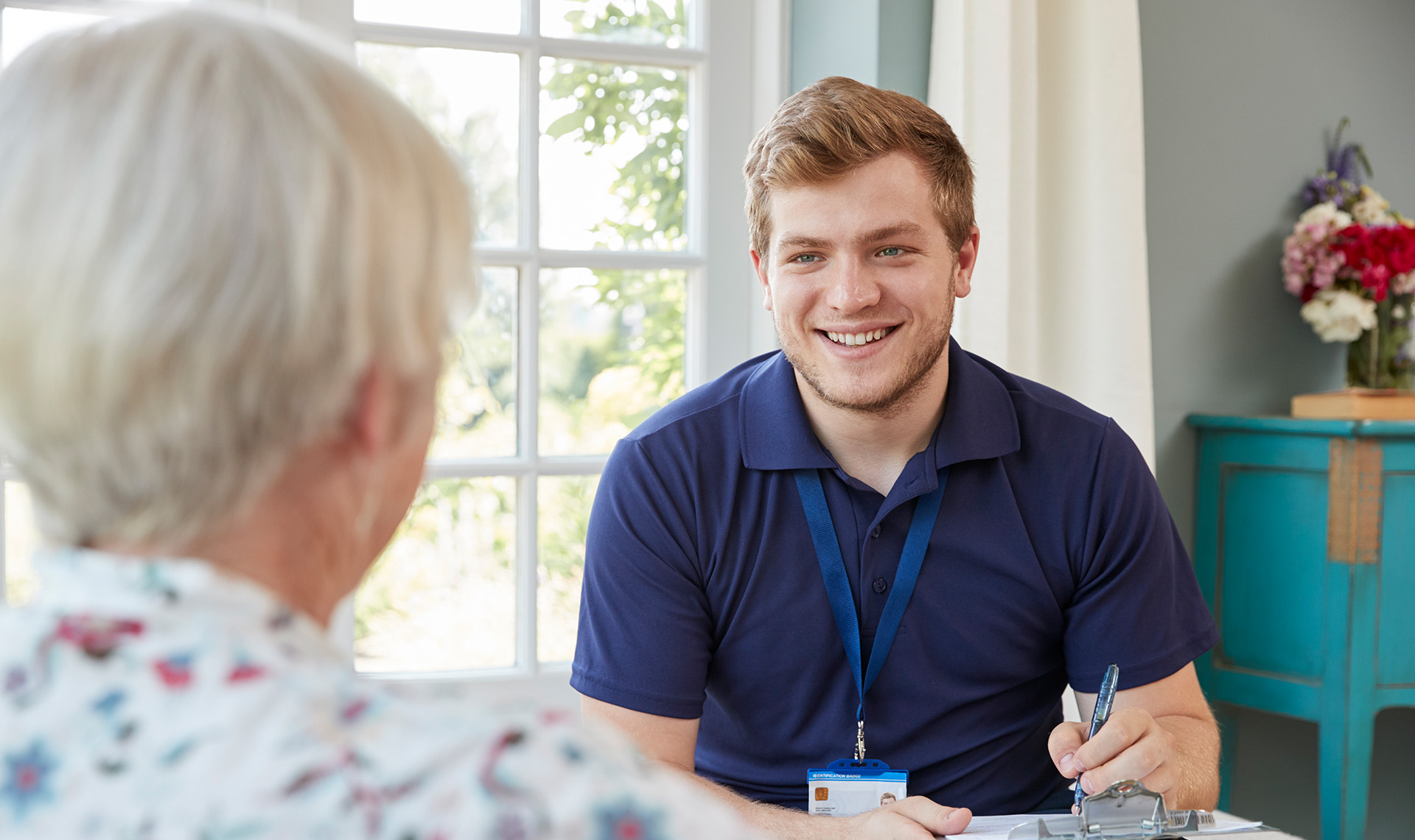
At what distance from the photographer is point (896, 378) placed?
1596 mm

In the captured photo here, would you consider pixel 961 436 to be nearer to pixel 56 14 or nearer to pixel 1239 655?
pixel 1239 655

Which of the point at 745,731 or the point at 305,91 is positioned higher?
the point at 305,91

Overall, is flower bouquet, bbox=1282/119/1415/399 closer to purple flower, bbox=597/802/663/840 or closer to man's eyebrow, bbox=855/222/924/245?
man's eyebrow, bbox=855/222/924/245

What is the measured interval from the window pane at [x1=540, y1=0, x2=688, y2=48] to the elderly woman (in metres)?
1.83

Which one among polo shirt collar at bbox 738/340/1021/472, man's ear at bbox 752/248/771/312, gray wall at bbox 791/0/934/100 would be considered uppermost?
gray wall at bbox 791/0/934/100

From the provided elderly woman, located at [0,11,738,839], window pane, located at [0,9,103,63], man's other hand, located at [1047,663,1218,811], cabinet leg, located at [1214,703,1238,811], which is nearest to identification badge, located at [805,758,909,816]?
man's other hand, located at [1047,663,1218,811]

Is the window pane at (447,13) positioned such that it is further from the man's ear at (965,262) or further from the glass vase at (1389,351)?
the glass vase at (1389,351)

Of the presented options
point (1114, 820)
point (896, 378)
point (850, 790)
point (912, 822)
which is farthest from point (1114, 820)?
point (896, 378)

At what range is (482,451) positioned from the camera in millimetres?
2334

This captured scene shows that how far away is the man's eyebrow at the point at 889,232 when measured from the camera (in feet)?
5.23

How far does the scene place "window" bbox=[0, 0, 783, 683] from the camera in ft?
7.52

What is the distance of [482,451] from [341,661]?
5.71 ft

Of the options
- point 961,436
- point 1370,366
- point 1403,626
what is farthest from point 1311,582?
point 961,436

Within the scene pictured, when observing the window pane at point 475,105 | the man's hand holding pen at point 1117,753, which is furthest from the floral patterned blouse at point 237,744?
the window pane at point 475,105
